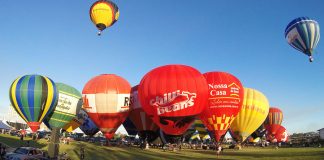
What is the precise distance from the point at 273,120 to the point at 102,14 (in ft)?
122

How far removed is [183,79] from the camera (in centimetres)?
2705

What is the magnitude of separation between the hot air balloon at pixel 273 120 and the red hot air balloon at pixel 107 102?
109 feet

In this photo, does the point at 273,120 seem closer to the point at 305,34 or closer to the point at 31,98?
the point at 305,34

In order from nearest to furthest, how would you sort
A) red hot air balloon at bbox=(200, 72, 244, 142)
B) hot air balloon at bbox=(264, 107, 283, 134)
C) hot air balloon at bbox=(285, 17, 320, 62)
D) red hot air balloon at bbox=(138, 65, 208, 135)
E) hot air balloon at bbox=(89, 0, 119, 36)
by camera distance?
red hot air balloon at bbox=(138, 65, 208, 135) < red hot air balloon at bbox=(200, 72, 244, 142) < hot air balloon at bbox=(285, 17, 320, 62) < hot air balloon at bbox=(89, 0, 119, 36) < hot air balloon at bbox=(264, 107, 283, 134)

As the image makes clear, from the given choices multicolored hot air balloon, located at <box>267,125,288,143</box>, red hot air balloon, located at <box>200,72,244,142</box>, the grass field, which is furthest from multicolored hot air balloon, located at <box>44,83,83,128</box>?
multicolored hot air balloon, located at <box>267,125,288,143</box>

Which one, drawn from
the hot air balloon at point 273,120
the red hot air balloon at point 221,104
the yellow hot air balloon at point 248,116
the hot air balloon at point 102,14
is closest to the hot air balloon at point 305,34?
the yellow hot air balloon at point 248,116

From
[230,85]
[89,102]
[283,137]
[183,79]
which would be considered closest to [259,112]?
[230,85]

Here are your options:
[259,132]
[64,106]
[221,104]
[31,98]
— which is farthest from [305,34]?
[31,98]

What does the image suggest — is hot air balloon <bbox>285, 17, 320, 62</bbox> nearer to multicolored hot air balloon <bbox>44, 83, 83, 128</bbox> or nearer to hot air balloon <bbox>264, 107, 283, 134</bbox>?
hot air balloon <bbox>264, 107, 283, 134</bbox>

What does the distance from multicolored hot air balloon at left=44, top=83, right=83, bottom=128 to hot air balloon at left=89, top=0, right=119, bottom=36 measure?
7.44 m

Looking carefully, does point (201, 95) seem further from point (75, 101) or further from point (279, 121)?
point (279, 121)

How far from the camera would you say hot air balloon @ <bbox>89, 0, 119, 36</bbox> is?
129ft

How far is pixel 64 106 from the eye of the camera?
37406 mm

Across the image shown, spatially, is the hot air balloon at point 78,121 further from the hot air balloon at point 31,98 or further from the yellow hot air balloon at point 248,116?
the yellow hot air balloon at point 248,116
